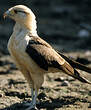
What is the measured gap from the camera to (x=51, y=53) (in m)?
7.37

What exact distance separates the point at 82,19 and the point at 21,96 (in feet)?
31.0

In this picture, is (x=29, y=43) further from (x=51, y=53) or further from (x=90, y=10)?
(x=90, y=10)

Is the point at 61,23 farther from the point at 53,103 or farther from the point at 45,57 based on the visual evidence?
the point at 45,57

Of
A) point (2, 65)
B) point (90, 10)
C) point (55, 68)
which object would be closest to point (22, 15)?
point (55, 68)

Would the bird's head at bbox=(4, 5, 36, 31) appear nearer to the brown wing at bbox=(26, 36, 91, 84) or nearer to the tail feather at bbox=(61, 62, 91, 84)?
the brown wing at bbox=(26, 36, 91, 84)

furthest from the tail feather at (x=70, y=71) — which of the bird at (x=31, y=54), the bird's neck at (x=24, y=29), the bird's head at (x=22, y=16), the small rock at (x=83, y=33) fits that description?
the small rock at (x=83, y=33)

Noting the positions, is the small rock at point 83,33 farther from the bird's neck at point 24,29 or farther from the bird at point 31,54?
the bird's neck at point 24,29

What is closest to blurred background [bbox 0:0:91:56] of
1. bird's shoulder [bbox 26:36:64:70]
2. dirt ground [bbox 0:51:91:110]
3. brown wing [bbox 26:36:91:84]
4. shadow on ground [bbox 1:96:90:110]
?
dirt ground [bbox 0:51:91:110]

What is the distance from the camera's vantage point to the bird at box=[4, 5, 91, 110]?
7055 millimetres

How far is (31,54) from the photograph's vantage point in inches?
278

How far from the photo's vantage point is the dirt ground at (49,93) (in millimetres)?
7578

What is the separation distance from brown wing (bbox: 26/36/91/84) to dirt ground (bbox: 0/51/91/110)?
2.22 ft

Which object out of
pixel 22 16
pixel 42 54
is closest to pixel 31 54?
pixel 42 54

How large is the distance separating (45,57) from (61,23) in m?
9.50
